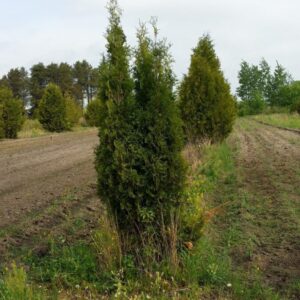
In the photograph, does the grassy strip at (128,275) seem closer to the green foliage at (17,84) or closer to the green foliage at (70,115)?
the green foliage at (70,115)

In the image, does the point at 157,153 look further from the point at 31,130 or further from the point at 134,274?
the point at 31,130

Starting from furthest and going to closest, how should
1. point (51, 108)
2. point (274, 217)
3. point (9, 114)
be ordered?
point (51, 108) → point (9, 114) → point (274, 217)

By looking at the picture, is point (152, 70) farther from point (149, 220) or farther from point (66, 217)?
point (66, 217)

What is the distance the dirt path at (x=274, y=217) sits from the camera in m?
5.28

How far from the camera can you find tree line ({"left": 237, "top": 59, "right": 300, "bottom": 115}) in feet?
258

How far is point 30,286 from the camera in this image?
4391 mm

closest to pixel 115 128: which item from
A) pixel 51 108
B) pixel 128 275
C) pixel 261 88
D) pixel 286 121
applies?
pixel 128 275

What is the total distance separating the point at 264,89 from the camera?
89250mm

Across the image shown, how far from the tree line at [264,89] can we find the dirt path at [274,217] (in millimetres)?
62653

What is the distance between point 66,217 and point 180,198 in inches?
116

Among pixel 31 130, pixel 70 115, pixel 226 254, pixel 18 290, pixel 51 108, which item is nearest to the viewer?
pixel 18 290

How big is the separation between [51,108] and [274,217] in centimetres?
3590

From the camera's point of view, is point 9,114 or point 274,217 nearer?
point 274,217

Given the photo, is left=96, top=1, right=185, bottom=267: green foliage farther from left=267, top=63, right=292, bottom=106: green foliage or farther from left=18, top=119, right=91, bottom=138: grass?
left=267, top=63, right=292, bottom=106: green foliage
